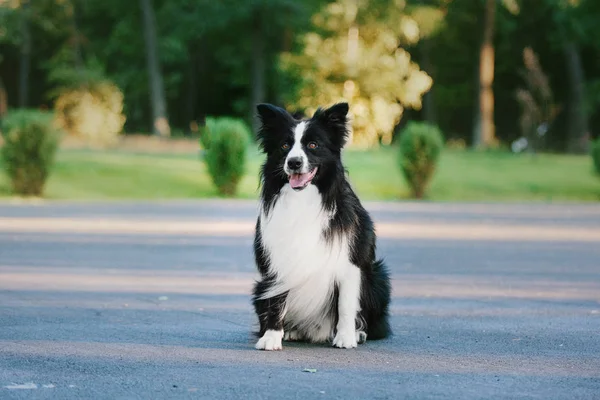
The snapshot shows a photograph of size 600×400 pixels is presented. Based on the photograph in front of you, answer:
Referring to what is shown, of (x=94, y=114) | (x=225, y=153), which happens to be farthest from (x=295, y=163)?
(x=94, y=114)

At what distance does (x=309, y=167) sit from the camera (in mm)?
7562

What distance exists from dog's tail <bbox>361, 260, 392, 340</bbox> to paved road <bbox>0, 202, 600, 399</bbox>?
193 mm

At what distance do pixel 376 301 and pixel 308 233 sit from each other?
832mm

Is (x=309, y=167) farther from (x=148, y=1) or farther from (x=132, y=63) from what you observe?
(x=132, y=63)

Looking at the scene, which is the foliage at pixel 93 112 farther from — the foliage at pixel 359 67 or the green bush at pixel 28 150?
the green bush at pixel 28 150

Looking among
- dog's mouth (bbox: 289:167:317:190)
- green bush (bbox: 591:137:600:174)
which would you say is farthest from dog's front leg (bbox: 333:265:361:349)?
green bush (bbox: 591:137:600:174)

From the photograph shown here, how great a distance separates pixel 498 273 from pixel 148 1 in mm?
44028

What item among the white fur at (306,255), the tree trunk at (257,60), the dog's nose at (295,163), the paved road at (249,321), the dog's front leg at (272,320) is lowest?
the paved road at (249,321)

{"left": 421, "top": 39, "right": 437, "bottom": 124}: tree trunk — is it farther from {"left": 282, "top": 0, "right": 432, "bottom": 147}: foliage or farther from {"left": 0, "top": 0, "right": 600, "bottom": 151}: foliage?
{"left": 282, "top": 0, "right": 432, "bottom": 147}: foliage

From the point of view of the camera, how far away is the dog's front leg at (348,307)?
7.80 meters

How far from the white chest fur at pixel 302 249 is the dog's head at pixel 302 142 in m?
0.14

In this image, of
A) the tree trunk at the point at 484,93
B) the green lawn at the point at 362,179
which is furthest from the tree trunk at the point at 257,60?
the green lawn at the point at 362,179

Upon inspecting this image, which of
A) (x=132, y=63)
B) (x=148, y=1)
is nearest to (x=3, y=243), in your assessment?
(x=148, y=1)

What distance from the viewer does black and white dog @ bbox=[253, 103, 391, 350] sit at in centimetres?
766
